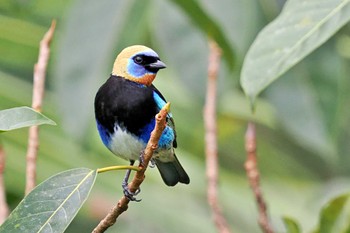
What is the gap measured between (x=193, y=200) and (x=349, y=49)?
1757 mm

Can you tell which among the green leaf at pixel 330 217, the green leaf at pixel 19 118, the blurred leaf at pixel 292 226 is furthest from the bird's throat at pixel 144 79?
the green leaf at pixel 330 217

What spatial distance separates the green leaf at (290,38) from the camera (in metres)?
1.90

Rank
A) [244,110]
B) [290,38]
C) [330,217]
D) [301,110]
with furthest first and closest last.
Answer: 1. [244,110]
2. [301,110]
3. [330,217]
4. [290,38]

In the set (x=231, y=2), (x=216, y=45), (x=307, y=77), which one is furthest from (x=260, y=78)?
(x=307, y=77)

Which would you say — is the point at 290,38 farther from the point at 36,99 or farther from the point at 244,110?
the point at 244,110

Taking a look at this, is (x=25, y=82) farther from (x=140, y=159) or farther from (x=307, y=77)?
(x=140, y=159)

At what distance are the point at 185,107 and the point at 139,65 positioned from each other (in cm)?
322

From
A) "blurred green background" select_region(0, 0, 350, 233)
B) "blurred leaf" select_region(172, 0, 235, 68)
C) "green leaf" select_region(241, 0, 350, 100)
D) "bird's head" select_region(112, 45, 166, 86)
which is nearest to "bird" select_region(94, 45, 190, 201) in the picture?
"bird's head" select_region(112, 45, 166, 86)

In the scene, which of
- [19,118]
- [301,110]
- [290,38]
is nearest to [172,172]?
[290,38]

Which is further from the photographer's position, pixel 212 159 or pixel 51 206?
pixel 212 159

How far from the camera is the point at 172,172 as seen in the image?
78.8 inches

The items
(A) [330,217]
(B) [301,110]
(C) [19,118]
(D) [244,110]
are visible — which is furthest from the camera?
(D) [244,110]

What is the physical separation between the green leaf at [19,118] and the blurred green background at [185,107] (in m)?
1.07

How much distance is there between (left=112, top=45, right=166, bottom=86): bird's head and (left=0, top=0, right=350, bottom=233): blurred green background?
37.0 inches
